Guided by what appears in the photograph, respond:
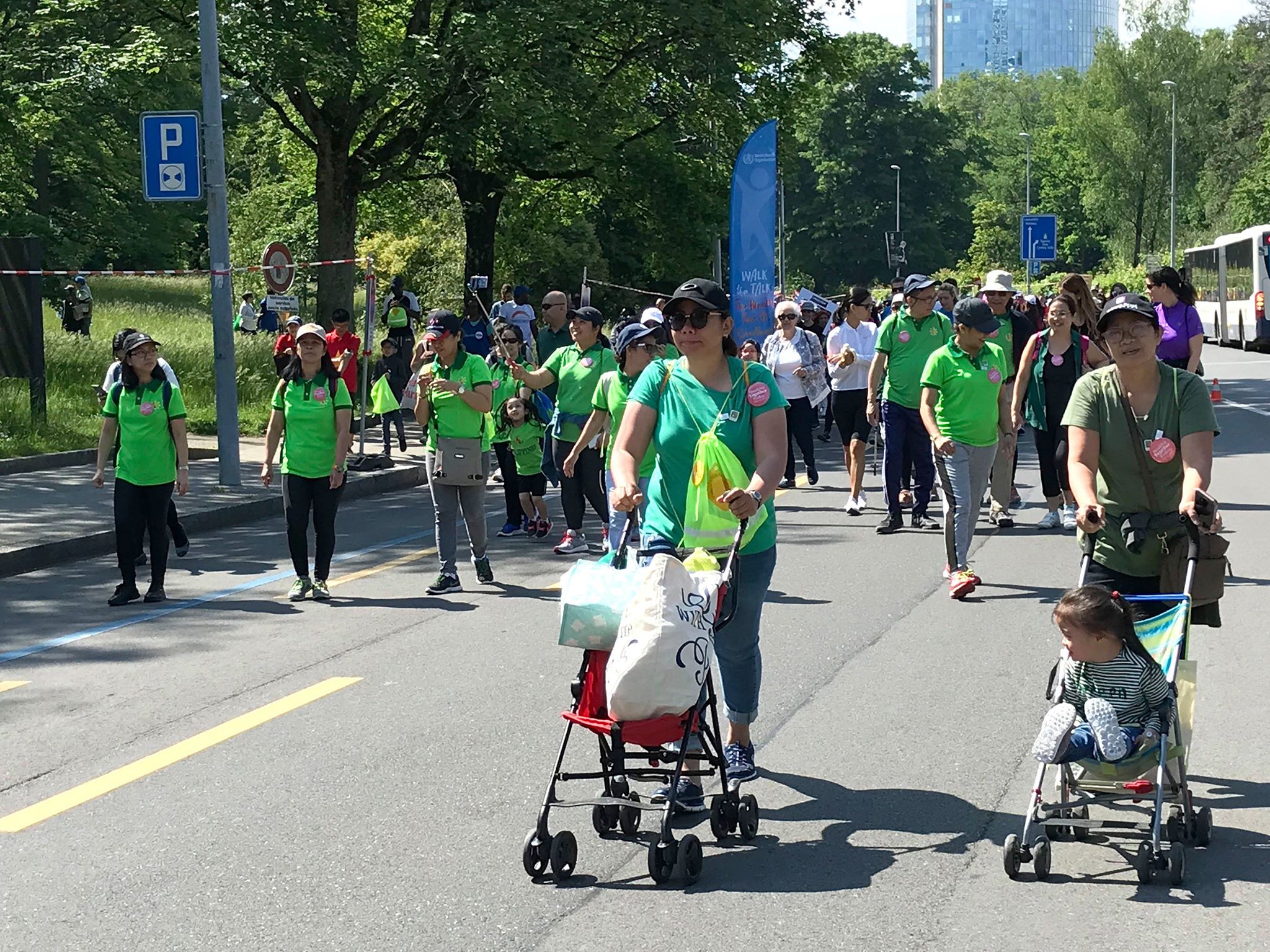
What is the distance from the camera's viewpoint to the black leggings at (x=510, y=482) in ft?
44.9

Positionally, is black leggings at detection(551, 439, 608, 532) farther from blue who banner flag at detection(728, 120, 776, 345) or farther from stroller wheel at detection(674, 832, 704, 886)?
blue who banner flag at detection(728, 120, 776, 345)

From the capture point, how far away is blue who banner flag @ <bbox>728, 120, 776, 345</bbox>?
22.6 metres

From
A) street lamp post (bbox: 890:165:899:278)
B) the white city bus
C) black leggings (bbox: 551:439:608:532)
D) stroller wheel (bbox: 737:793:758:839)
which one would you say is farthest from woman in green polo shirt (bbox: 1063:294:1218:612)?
street lamp post (bbox: 890:165:899:278)

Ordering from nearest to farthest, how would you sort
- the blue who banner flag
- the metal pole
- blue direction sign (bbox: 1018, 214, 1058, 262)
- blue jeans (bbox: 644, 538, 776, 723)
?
blue jeans (bbox: 644, 538, 776, 723) < the metal pole < the blue who banner flag < blue direction sign (bbox: 1018, 214, 1058, 262)

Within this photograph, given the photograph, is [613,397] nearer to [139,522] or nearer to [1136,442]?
[139,522]

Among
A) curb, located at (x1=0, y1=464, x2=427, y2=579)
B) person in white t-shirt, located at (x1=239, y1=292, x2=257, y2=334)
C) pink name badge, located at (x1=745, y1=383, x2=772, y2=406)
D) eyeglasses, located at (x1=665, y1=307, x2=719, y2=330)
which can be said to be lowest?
curb, located at (x1=0, y1=464, x2=427, y2=579)

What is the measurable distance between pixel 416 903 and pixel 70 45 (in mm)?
20467

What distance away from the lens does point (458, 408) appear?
36.4 ft

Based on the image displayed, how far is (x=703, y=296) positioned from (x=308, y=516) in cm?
552

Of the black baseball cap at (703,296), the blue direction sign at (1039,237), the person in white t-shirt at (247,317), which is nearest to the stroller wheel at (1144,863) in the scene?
the black baseball cap at (703,296)

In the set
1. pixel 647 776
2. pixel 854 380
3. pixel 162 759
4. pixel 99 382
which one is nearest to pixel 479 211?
pixel 99 382

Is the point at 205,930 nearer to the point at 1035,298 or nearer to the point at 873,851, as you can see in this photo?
the point at 873,851

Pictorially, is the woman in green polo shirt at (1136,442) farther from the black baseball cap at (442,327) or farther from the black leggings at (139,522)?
the black leggings at (139,522)

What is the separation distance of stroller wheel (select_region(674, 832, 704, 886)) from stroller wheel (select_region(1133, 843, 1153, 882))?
4.20 ft
